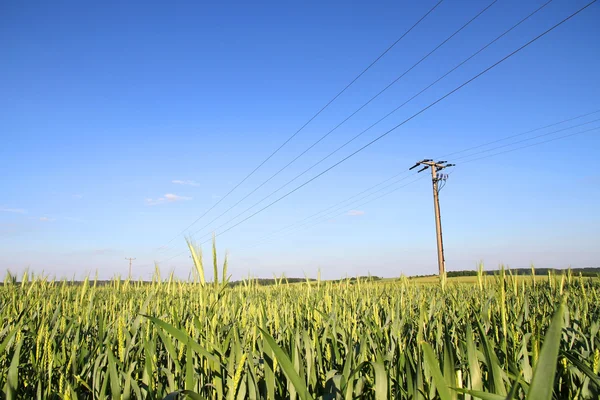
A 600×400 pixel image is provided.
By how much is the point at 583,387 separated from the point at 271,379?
106 cm

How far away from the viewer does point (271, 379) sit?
119 centimetres

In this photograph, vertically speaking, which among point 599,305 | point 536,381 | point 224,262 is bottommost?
point 599,305

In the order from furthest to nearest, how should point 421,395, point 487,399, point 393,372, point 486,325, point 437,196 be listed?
point 437,196
point 486,325
point 393,372
point 421,395
point 487,399

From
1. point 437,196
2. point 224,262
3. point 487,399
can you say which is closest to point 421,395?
point 487,399

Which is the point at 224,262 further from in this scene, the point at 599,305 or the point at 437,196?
the point at 437,196

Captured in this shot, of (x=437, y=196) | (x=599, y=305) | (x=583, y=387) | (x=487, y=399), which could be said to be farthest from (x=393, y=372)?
(x=437, y=196)

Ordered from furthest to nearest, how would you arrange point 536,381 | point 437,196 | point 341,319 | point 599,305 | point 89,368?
point 437,196 → point 599,305 → point 341,319 → point 89,368 → point 536,381

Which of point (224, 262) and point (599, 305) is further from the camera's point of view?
point (599, 305)

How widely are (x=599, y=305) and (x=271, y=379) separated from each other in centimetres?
392

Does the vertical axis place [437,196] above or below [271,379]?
above

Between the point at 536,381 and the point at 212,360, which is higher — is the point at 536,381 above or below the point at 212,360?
above

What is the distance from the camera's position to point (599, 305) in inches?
144

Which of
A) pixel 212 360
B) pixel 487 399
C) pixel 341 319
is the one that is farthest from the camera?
pixel 341 319

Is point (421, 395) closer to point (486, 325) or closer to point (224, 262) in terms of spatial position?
point (224, 262)
